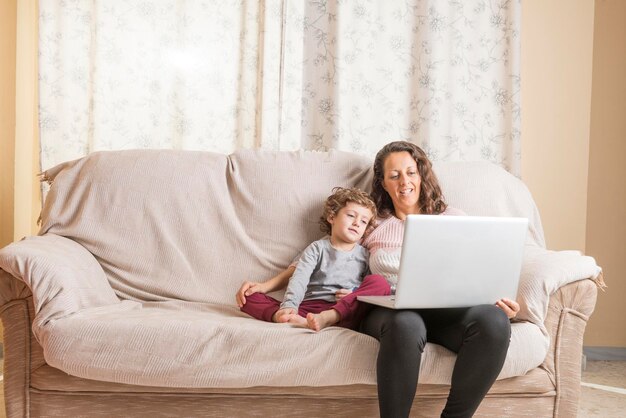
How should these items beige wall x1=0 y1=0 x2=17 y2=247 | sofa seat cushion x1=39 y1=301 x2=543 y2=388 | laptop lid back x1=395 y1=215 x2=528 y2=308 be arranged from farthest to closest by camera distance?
1. beige wall x1=0 y1=0 x2=17 y2=247
2. sofa seat cushion x1=39 y1=301 x2=543 y2=388
3. laptop lid back x1=395 y1=215 x2=528 y2=308

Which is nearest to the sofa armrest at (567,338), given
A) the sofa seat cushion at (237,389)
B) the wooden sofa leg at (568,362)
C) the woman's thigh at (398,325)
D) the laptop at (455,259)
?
the wooden sofa leg at (568,362)

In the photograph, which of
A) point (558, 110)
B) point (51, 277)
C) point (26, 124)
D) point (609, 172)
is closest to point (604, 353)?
point (609, 172)

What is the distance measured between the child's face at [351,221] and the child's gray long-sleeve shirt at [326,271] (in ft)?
0.18

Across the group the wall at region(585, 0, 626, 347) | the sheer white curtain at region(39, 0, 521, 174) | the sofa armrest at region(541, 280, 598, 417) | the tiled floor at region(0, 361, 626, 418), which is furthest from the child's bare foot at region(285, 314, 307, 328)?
the wall at region(585, 0, 626, 347)

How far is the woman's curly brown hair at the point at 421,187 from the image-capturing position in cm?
224

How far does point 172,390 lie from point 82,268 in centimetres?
53

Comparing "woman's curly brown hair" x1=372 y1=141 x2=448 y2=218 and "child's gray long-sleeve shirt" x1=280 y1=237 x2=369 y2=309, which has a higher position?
"woman's curly brown hair" x1=372 y1=141 x2=448 y2=218

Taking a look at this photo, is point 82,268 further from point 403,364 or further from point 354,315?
point 403,364

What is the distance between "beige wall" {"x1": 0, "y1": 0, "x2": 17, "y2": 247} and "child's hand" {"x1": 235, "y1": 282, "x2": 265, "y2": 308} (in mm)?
1499

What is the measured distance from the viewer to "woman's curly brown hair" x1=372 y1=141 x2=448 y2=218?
7.34 feet

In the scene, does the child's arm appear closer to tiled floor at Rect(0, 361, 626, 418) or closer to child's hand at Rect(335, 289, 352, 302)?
child's hand at Rect(335, 289, 352, 302)

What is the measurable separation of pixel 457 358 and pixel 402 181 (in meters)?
0.70

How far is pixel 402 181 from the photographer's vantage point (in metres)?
2.20

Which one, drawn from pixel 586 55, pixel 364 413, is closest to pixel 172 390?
pixel 364 413
